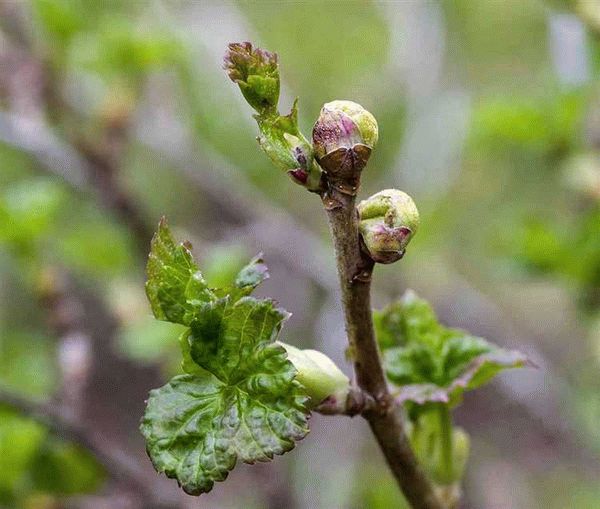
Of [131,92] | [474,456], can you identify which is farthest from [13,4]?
[474,456]

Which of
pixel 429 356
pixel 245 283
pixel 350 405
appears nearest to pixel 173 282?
pixel 245 283

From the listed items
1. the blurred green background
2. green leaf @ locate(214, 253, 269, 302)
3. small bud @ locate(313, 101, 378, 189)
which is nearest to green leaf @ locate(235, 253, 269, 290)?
green leaf @ locate(214, 253, 269, 302)

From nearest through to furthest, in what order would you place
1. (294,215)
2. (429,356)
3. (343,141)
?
1. (343,141)
2. (429,356)
3. (294,215)

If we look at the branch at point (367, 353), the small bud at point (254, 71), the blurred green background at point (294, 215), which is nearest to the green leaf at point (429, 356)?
the branch at point (367, 353)

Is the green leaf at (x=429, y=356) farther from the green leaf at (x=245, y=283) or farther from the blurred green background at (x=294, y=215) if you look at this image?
the blurred green background at (x=294, y=215)

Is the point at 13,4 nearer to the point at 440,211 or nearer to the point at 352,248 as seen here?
the point at 440,211

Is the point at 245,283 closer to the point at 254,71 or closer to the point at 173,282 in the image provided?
the point at 173,282

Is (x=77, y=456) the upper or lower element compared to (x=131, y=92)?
lower
